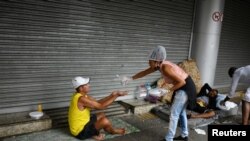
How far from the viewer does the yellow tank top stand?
4548 millimetres

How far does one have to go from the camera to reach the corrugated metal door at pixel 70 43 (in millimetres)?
4977

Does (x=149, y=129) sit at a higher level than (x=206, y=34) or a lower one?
lower

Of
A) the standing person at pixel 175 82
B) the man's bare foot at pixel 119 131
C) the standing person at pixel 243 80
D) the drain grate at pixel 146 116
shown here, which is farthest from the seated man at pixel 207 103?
the man's bare foot at pixel 119 131

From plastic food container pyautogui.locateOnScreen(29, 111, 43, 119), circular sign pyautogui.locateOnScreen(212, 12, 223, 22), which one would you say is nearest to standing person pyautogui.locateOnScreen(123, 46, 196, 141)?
plastic food container pyautogui.locateOnScreen(29, 111, 43, 119)

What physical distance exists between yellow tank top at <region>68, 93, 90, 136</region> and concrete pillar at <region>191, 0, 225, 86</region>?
15.5 ft

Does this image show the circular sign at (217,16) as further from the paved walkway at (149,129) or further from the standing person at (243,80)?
the paved walkway at (149,129)

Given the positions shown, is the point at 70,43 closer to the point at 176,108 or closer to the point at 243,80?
the point at 176,108

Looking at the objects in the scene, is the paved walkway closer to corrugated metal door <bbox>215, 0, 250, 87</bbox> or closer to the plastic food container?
the plastic food container

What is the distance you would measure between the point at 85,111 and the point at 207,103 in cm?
377

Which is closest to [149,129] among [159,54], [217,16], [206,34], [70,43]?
[159,54]

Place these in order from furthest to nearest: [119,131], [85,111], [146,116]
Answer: [146,116], [119,131], [85,111]

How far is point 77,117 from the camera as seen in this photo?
4.60m

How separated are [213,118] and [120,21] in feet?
11.0

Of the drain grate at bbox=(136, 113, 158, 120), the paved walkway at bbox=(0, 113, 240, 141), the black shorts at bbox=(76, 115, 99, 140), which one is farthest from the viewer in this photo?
the drain grate at bbox=(136, 113, 158, 120)
